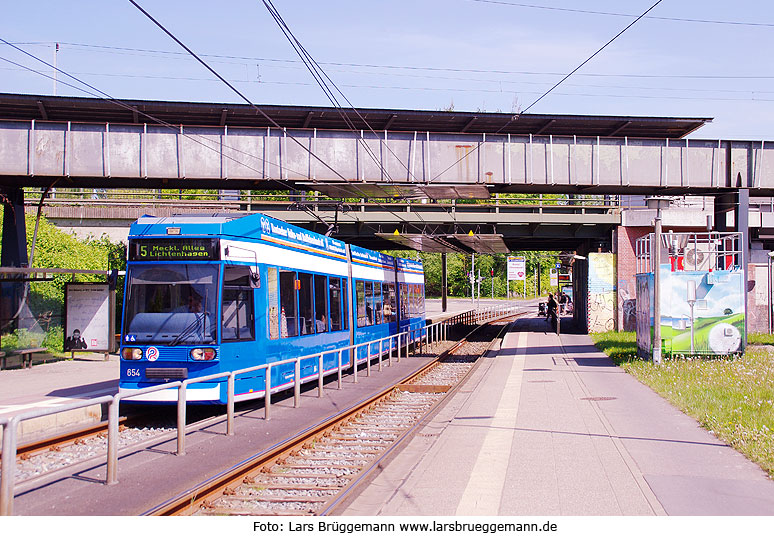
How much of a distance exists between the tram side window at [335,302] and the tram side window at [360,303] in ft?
6.11

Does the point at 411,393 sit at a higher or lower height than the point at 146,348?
lower

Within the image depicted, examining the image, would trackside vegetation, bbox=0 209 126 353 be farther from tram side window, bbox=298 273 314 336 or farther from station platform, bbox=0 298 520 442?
Answer: tram side window, bbox=298 273 314 336

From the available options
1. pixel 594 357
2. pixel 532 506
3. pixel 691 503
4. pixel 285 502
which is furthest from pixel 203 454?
pixel 594 357

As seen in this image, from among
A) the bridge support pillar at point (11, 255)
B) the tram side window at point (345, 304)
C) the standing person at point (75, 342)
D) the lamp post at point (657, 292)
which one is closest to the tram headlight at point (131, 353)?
the tram side window at point (345, 304)

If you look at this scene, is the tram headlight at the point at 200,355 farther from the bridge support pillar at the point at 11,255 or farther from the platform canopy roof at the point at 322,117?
the platform canopy roof at the point at 322,117

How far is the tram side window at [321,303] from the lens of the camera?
647 inches

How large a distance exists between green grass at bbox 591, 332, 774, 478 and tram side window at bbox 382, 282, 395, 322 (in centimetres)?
721

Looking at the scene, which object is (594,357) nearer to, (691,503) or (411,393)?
(411,393)

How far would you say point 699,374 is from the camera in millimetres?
16531

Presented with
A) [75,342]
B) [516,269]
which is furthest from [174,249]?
[516,269]

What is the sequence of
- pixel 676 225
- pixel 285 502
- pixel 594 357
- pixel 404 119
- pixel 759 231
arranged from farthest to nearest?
pixel 759 231, pixel 676 225, pixel 404 119, pixel 594 357, pixel 285 502

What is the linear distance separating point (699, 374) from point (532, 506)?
36.8 feet

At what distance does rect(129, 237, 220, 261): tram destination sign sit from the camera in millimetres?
12383

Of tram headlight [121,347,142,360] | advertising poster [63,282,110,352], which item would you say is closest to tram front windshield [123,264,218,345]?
tram headlight [121,347,142,360]
